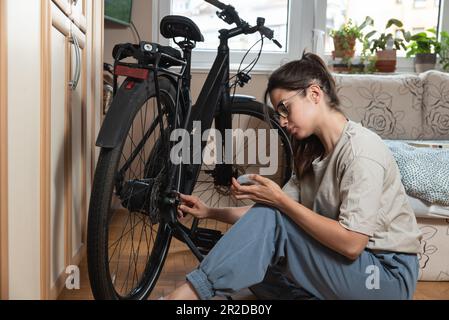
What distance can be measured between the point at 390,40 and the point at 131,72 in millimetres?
2144

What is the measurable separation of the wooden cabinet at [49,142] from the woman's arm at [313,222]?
48 centimetres

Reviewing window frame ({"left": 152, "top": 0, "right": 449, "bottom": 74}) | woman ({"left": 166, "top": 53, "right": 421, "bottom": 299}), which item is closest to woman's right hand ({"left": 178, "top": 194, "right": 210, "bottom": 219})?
woman ({"left": 166, "top": 53, "right": 421, "bottom": 299})

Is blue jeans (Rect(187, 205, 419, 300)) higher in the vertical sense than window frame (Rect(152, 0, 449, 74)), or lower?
lower

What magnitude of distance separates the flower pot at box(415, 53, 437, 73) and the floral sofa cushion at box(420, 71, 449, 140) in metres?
0.38

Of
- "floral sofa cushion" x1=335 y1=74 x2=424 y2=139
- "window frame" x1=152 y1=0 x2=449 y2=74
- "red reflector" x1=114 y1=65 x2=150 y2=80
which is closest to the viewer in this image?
"red reflector" x1=114 y1=65 x2=150 y2=80

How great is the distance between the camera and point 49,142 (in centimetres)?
131

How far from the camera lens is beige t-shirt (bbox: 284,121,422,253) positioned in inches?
47.9

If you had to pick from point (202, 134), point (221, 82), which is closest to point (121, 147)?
point (202, 134)

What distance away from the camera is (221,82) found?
191cm

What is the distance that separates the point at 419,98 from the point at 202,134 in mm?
1471

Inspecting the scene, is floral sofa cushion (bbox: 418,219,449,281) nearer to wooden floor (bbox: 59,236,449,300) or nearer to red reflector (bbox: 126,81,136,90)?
wooden floor (bbox: 59,236,449,300)

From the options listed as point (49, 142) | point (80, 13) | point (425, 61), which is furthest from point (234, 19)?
point (425, 61)

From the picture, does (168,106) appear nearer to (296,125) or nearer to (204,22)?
(296,125)

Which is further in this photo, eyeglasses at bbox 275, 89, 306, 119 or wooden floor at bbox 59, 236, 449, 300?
wooden floor at bbox 59, 236, 449, 300
